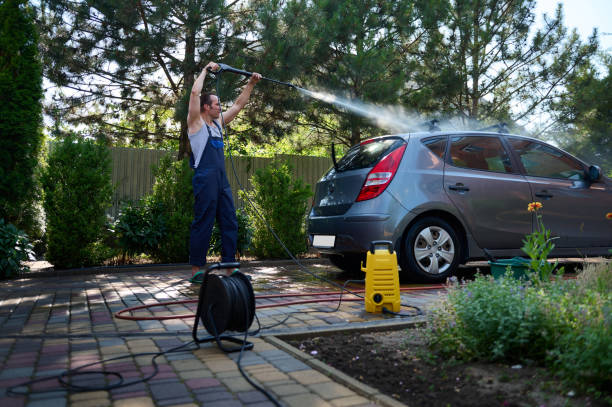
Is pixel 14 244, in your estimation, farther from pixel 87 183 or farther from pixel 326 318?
pixel 326 318

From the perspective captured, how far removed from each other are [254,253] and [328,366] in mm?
6092

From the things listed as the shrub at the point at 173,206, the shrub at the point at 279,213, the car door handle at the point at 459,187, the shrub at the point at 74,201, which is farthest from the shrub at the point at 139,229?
the car door handle at the point at 459,187

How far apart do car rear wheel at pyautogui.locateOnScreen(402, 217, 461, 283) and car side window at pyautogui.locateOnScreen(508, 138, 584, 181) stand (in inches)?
56.3

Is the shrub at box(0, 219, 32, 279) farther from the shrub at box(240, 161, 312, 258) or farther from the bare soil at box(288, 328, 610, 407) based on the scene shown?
the bare soil at box(288, 328, 610, 407)

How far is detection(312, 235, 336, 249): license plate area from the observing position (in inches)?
224

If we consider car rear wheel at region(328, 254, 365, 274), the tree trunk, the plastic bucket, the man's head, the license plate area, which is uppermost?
the tree trunk

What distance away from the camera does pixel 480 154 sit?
5.95m

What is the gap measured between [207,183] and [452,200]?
8.69 feet

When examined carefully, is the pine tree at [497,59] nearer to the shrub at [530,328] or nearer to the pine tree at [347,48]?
the pine tree at [347,48]

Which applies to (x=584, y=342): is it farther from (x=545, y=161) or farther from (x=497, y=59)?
(x=497, y=59)

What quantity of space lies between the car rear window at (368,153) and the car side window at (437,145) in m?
0.31

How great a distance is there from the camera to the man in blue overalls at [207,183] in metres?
5.61

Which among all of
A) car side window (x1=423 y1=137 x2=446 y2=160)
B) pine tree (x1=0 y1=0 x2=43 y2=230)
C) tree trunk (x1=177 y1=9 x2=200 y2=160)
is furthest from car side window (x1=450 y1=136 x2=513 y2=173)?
pine tree (x1=0 y1=0 x2=43 y2=230)

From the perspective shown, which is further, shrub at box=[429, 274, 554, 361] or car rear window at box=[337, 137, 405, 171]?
car rear window at box=[337, 137, 405, 171]
